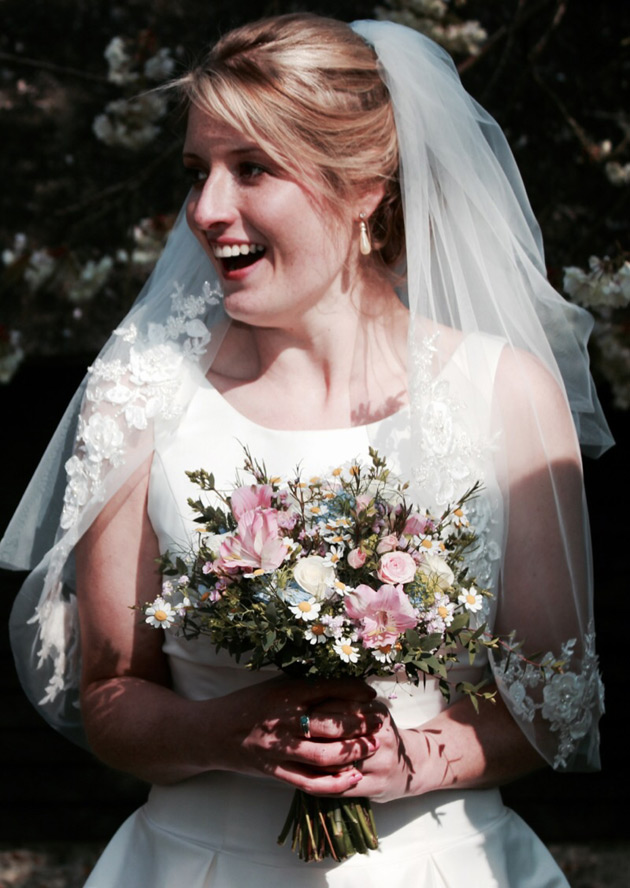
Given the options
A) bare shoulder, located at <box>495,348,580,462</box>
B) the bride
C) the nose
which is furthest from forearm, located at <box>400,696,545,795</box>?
the nose

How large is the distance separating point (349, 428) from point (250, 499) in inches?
23.4

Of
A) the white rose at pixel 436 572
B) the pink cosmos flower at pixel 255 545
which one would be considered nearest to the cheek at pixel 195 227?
the pink cosmos flower at pixel 255 545

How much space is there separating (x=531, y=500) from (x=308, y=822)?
796 mm

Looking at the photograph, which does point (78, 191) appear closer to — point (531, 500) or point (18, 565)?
point (18, 565)

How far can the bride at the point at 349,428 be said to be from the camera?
2363 mm

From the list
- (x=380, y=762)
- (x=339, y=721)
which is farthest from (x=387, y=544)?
(x=380, y=762)

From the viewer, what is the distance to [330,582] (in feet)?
6.09

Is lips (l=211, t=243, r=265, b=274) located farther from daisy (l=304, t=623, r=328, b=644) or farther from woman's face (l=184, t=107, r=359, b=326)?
daisy (l=304, t=623, r=328, b=644)

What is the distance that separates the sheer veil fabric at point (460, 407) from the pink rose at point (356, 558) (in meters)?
0.46

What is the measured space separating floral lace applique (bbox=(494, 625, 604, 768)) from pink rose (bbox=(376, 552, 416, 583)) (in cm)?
55

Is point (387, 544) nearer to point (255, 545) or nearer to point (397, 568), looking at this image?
point (397, 568)

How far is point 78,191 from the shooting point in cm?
473

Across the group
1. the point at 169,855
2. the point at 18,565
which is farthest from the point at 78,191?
the point at 169,855

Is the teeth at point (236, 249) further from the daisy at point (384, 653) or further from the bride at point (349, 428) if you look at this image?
the daisy at point (384, 653)
